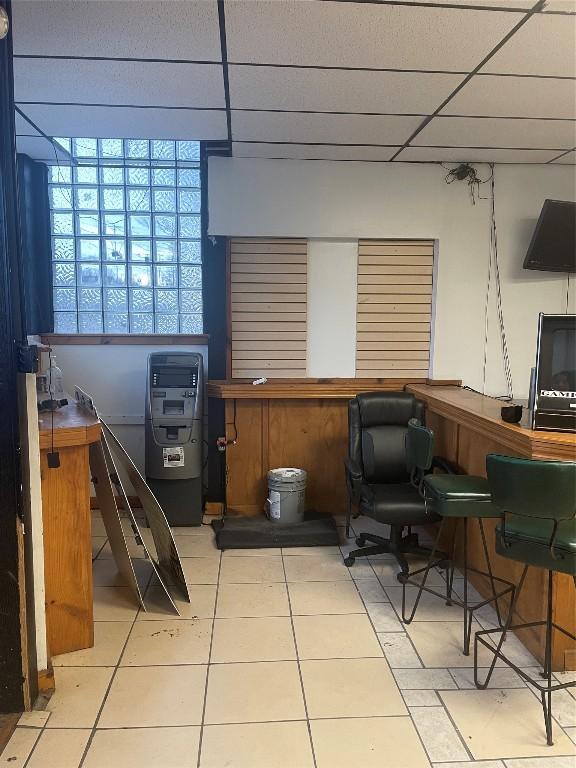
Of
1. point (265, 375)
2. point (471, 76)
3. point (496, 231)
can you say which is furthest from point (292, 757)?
point (496, 231)

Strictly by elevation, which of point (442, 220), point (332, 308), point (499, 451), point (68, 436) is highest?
point (442, 220)

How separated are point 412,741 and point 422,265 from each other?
11.2 ft

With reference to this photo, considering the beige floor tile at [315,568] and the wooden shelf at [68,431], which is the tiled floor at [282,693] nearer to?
the beige floor tile at [315,568]

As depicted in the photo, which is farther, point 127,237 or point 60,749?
point 127,237

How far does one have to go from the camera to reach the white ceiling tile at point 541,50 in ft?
7.40

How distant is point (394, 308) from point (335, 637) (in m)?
2.65

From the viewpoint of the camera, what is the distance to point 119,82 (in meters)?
2.83

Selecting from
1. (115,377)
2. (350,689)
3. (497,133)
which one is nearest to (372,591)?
(350,689)

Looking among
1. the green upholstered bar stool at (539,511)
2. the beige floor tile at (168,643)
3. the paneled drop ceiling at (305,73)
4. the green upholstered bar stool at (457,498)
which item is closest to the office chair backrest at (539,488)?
the green upholstered bar stool at (539,511)

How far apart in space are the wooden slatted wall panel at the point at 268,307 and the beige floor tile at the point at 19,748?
2.82 meters

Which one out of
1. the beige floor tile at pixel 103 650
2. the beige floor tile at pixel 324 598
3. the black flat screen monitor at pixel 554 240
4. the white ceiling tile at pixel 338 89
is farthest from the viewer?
the black flat screen monitor at pixel 554 240

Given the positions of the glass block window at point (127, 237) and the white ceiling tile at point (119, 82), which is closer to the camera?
the white ceiling tile at point (119, 82)

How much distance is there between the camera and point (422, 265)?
14.6 feet

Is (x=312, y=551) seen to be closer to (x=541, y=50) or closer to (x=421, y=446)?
(x=421, y=446)
